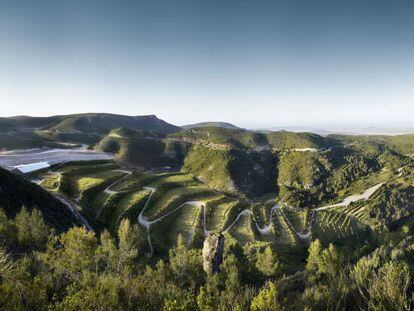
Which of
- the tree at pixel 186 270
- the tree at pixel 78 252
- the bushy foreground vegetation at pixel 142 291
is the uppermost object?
the bushy foreground vegetation at pixel 142 291

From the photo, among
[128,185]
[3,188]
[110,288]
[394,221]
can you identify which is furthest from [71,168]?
[394,221]

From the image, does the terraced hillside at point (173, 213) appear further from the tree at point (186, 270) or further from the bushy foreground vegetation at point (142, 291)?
the bushy foreground vegetation at point (142, 291)

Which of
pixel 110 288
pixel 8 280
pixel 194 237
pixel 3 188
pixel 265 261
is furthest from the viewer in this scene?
pixel 194 237

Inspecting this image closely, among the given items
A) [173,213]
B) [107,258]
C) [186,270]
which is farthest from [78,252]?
Answer: [173,213]

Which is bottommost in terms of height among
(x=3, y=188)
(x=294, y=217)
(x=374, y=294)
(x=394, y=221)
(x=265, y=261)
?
(x=394, y=221)

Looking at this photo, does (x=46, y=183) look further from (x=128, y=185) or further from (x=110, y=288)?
(x=110, y=288)

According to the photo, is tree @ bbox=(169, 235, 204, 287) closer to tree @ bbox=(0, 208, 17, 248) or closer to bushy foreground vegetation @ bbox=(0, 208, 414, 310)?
bushy foreground vegetation @ bbox=(0, 208, 414, 310)

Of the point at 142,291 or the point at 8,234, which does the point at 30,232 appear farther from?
the point at 142,291

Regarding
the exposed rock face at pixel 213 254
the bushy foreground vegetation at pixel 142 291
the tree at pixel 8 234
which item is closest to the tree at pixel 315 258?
the exposed rock face at pixel 213 254
